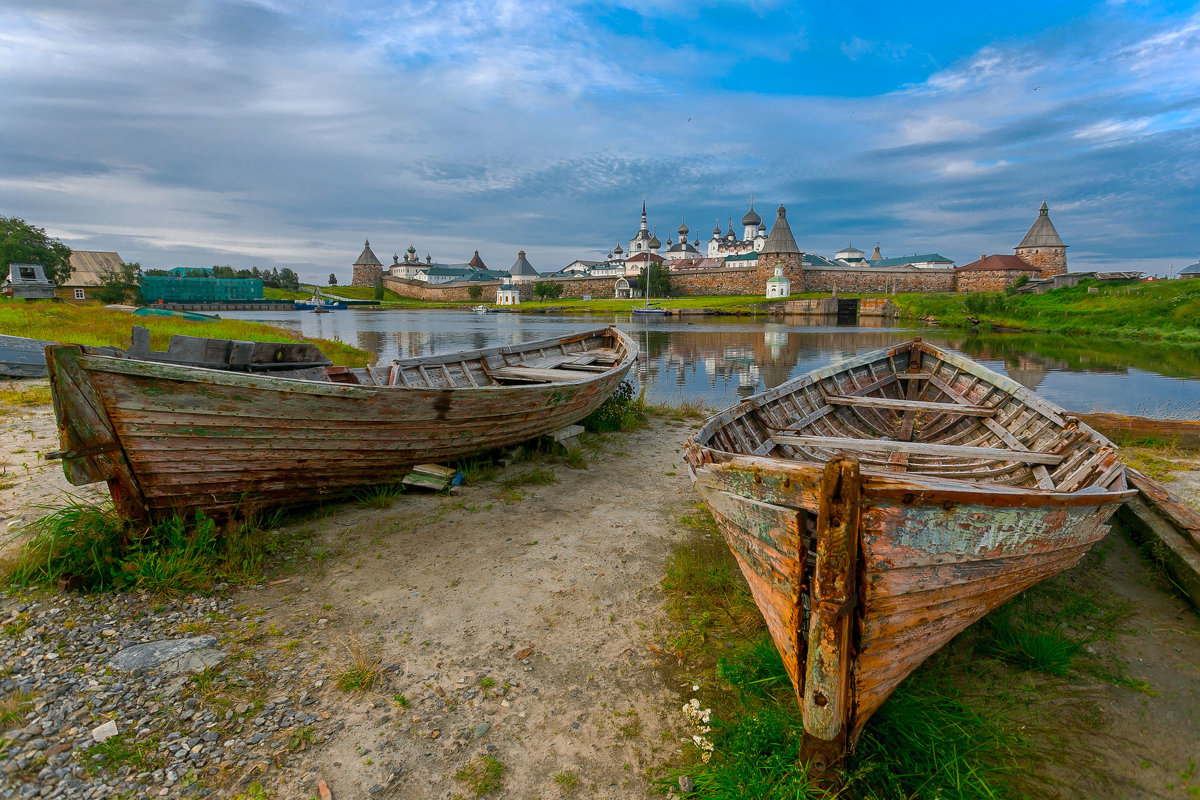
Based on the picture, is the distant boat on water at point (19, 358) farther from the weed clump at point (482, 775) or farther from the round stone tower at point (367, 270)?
the round stone tower at point (367, 270)

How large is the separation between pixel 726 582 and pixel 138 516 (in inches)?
197

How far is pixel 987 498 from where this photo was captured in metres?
2.79

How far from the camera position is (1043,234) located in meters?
76.9

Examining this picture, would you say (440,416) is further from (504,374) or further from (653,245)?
(653,245)

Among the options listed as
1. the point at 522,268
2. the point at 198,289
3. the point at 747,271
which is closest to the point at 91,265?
the point at 198,289

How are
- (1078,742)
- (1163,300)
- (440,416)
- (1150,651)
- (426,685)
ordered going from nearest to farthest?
(1078,742) → (426,685) → (1150,651) → (440,416) → (1163,300)

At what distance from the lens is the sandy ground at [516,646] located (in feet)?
10.2

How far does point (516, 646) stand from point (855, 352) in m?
30.3

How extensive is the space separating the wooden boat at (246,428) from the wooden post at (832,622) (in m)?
4.44

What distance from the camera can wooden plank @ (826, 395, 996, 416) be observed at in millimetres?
7098

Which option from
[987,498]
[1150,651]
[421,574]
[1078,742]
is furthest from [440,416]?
[1150,651]

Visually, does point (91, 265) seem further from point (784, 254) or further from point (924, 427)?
point (924, 427)

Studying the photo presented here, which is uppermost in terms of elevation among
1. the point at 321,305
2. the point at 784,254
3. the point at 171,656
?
the point at 784,254

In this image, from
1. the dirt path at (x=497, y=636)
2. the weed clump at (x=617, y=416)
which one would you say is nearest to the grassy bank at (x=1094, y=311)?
the weed clump at (x=617, y=416)
